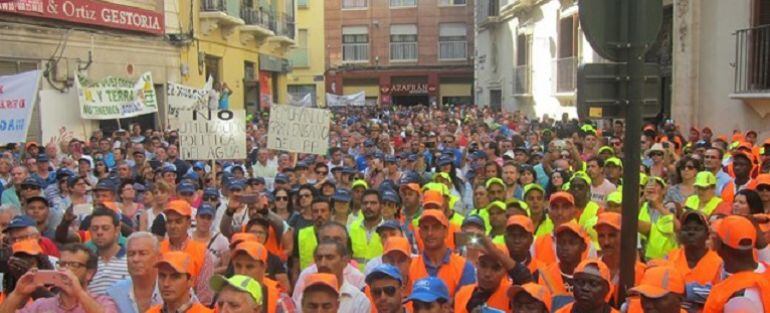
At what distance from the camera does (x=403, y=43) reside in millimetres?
46812

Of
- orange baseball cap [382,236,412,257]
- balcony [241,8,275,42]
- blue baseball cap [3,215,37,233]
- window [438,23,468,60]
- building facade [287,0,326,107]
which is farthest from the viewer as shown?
building facade [287,0,326,107]

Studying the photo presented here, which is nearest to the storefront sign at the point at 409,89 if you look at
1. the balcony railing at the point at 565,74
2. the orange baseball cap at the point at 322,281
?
the balcony railing at the point at 565,74

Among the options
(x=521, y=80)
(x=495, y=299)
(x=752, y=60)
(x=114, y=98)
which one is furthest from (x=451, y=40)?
(x=495, y=299)

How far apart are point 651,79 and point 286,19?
29607 mm

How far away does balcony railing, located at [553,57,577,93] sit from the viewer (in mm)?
21314

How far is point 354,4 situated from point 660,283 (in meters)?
44.1

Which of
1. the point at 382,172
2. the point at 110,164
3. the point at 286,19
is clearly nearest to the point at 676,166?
the point at 382,172

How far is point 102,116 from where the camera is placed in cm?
1567

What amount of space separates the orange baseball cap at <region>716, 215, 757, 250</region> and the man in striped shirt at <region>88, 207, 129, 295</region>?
3.77 meters

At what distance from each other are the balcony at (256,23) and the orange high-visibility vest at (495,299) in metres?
22.4

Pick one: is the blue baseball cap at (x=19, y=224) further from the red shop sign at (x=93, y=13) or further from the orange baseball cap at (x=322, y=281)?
the red shop sign at (x=93, y=13)

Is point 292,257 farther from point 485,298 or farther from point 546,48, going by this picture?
point 546,48

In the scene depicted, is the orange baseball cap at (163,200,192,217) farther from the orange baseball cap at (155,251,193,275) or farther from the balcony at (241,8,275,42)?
the balcony at (241,8,275,42)

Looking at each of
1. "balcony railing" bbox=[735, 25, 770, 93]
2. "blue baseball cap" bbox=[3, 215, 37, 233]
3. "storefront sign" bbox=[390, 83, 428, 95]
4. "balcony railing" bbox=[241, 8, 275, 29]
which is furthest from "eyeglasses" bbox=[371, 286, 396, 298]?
"storefront sign" bbox=[390, 83, 428, 95]
